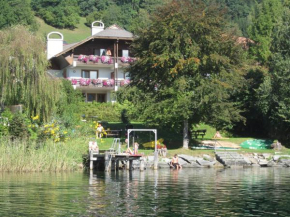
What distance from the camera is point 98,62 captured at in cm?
7319

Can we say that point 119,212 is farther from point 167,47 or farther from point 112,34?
point 112,34

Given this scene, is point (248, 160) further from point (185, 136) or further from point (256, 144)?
point (256, 144)

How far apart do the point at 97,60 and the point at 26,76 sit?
29851mm

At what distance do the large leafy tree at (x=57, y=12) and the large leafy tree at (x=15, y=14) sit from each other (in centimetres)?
1480

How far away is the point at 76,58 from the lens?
237ft

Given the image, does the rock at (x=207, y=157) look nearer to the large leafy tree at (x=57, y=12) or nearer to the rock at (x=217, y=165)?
the rock at (x=217, y=165)

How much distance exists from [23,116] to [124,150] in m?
7.21

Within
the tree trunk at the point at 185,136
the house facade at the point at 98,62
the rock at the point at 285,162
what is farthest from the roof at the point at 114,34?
the rock at the point at 285,162

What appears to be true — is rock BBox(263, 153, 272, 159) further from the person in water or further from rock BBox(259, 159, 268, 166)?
the person in water

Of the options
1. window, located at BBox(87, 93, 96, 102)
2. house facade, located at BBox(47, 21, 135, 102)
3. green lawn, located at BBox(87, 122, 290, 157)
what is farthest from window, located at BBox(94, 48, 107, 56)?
green lawn, located at BBox(87, 122, 290, 157)

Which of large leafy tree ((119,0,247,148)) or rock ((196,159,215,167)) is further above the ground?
large leafy tree ((119,0,247,148))

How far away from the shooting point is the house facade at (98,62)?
7200 centimetres

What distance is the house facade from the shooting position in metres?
72.0

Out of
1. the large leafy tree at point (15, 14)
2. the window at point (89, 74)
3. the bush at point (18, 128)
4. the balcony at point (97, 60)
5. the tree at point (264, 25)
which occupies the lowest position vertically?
the bush at point (18, 128)
